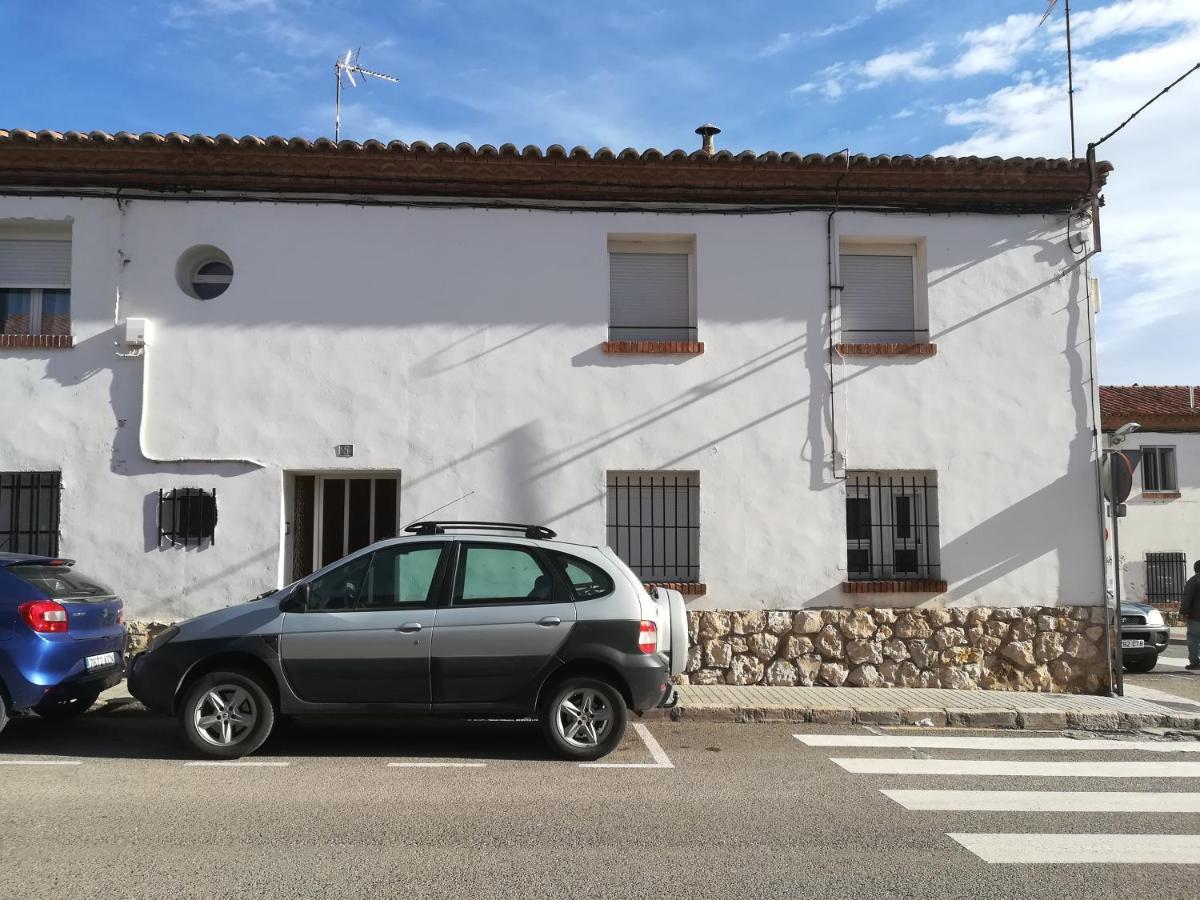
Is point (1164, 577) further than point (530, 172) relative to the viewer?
Yes

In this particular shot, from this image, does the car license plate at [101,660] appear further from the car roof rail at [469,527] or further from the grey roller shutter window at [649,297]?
the grey roller shutter window at [649,297]

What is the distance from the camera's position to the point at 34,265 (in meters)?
10.5

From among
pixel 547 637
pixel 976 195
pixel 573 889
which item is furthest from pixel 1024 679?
pixel 573 889

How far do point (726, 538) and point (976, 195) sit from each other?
4646 millimetres

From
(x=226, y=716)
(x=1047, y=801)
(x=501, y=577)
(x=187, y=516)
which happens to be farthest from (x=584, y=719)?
(x=187, y=516)

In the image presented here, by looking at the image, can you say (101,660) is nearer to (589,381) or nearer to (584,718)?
(584,718)

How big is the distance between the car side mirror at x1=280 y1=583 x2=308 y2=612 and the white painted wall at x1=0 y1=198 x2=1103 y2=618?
3.23 meters

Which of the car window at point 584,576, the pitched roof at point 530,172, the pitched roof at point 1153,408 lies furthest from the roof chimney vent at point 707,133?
the pitched roof at point 1153,408

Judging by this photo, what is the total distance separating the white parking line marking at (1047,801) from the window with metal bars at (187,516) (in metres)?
7.08

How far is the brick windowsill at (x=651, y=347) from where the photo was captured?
10.6 m

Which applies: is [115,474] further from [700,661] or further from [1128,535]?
[1128,535]

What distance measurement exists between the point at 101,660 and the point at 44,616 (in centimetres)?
66

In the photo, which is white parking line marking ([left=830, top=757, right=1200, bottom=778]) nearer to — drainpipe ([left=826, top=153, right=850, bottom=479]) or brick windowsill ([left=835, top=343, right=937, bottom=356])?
drainpipe ([left=826, top=153, right=850, bottom=479])

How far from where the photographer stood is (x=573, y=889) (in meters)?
4.48
